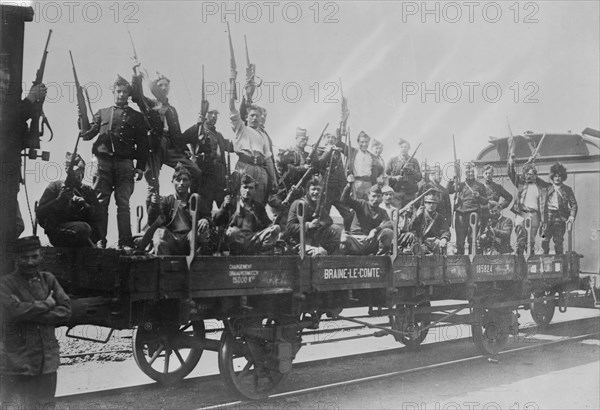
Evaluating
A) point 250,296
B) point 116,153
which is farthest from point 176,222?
point 116,153

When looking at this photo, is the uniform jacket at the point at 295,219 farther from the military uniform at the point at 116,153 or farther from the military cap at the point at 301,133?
the military uniform at the point at 116,153

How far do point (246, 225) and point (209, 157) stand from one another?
1.56m

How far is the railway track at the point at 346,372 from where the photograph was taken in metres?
6.86

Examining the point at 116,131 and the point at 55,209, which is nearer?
the point at 55,209

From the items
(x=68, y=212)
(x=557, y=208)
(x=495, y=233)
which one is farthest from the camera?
(x=557, y=208)

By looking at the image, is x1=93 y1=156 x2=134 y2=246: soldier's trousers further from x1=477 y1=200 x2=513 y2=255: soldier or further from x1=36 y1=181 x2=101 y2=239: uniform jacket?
x1=477 y1=200 x2=513 y2=255: soldier

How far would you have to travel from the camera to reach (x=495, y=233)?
10.5 meters

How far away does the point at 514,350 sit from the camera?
9.78 metres

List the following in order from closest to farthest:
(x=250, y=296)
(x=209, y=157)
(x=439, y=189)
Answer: (x=250, y=296), (x=209, y=157), (x=439, y=189)

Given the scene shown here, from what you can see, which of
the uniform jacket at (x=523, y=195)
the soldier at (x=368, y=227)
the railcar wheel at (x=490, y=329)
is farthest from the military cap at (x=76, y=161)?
the uniform jacket at (x=523, y=195)

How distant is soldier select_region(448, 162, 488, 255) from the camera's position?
10.3 meters

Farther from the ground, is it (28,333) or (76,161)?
(76,161)

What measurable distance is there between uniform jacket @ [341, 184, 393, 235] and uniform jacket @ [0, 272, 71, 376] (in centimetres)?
436

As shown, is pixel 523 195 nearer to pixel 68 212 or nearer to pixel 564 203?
pixel 564 203
